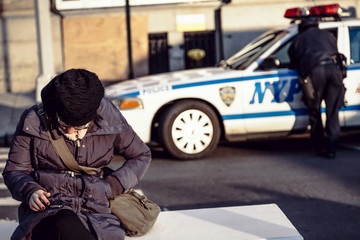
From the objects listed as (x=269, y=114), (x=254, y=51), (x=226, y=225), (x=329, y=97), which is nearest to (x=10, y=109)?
(x=254, y=51)

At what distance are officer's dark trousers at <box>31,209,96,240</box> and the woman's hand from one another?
0.07 metres

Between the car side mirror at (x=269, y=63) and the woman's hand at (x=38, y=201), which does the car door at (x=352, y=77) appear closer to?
the car side mirror at (x=269, y=63)

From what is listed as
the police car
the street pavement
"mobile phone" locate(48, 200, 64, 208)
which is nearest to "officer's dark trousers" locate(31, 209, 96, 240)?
"mobile phone" locate(48, 200, 64, 208)

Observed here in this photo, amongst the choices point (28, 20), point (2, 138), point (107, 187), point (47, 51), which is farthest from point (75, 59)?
point (107, 187)

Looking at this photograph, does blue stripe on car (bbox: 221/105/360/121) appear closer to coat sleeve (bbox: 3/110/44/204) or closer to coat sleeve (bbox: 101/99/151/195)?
coat sleeve (bbox: 101/99/151/195)

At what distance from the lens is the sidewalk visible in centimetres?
1005

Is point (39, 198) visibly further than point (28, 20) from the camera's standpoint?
No

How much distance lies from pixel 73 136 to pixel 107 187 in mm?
324

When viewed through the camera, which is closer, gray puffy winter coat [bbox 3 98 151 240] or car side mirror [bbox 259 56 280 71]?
gray puffy winter coat [bbox 3 98 151 240]

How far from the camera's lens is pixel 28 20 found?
47.8ft

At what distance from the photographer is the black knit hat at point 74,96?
3.02 meters

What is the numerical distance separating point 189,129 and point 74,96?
191 inches

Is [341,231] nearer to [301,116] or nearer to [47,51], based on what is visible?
[301,116]

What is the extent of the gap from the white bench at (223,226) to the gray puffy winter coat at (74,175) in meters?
0.38
